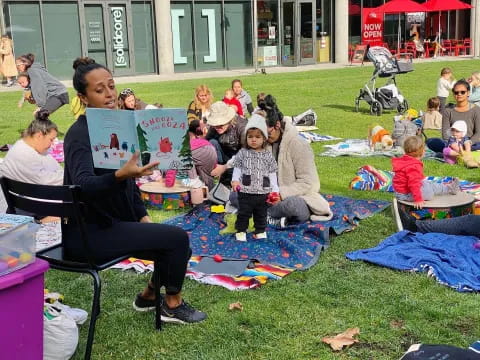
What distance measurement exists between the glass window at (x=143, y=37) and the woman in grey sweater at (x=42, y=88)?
1433cm

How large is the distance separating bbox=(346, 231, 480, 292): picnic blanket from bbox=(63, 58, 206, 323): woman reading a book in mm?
2001

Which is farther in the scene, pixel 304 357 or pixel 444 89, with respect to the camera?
pixel 444 89

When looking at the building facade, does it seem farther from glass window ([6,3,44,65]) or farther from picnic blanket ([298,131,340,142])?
picnic blanket ([298,131,340,142])

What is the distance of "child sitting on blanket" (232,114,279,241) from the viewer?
587 cm

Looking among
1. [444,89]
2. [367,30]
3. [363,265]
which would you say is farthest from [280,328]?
[367,30]

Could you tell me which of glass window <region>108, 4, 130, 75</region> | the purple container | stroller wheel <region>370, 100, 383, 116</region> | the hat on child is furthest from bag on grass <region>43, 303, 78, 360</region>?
glass window <region>108, 4, 130, 75</region>

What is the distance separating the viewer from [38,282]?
315 centimetres

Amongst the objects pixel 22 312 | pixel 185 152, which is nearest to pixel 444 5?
pixel 185 152

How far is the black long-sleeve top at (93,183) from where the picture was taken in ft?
11.1

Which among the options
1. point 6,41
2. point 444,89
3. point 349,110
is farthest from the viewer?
point 6,41

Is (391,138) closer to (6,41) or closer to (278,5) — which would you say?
(6,41)

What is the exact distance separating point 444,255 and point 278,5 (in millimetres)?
25681

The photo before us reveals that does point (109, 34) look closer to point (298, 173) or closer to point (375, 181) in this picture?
point (375, 181)

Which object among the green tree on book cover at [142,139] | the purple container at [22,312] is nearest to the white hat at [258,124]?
the green tree on book cover at [142,139]
